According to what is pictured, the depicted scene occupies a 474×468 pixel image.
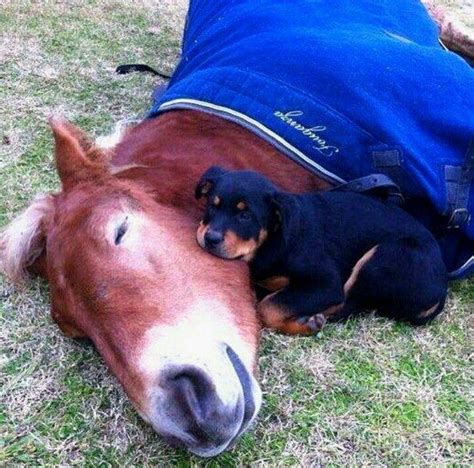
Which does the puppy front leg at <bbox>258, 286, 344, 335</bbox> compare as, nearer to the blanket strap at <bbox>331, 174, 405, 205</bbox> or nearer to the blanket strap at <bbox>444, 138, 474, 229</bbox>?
the blanket strap at <bbox>331, 174, 405, 205</bbox>

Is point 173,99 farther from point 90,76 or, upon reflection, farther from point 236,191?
point 90,76

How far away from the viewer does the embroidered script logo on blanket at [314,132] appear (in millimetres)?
2818

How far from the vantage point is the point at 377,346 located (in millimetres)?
2734

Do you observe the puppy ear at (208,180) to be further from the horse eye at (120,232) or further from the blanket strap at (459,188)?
the blanket strap at (459,188)

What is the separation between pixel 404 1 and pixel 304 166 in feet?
6.49

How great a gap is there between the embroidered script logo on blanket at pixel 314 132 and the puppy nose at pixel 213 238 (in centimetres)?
61

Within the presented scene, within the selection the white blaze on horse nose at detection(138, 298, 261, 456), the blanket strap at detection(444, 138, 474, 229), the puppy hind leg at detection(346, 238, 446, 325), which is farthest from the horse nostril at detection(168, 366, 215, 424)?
the blanket strap at detection(444, 138, 474, 229)

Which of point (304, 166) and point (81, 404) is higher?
point (304, 166)

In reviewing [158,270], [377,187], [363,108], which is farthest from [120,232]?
[363,108]

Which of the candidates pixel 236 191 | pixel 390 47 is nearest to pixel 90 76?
pixel 390 47

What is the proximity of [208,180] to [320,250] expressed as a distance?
0.47 meters

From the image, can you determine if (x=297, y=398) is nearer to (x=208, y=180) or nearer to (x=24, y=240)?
(x=208, y=180)

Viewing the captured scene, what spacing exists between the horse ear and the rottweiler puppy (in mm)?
420

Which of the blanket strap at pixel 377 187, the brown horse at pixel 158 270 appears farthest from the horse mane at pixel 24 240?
the blanket strap at pixel 377 187
